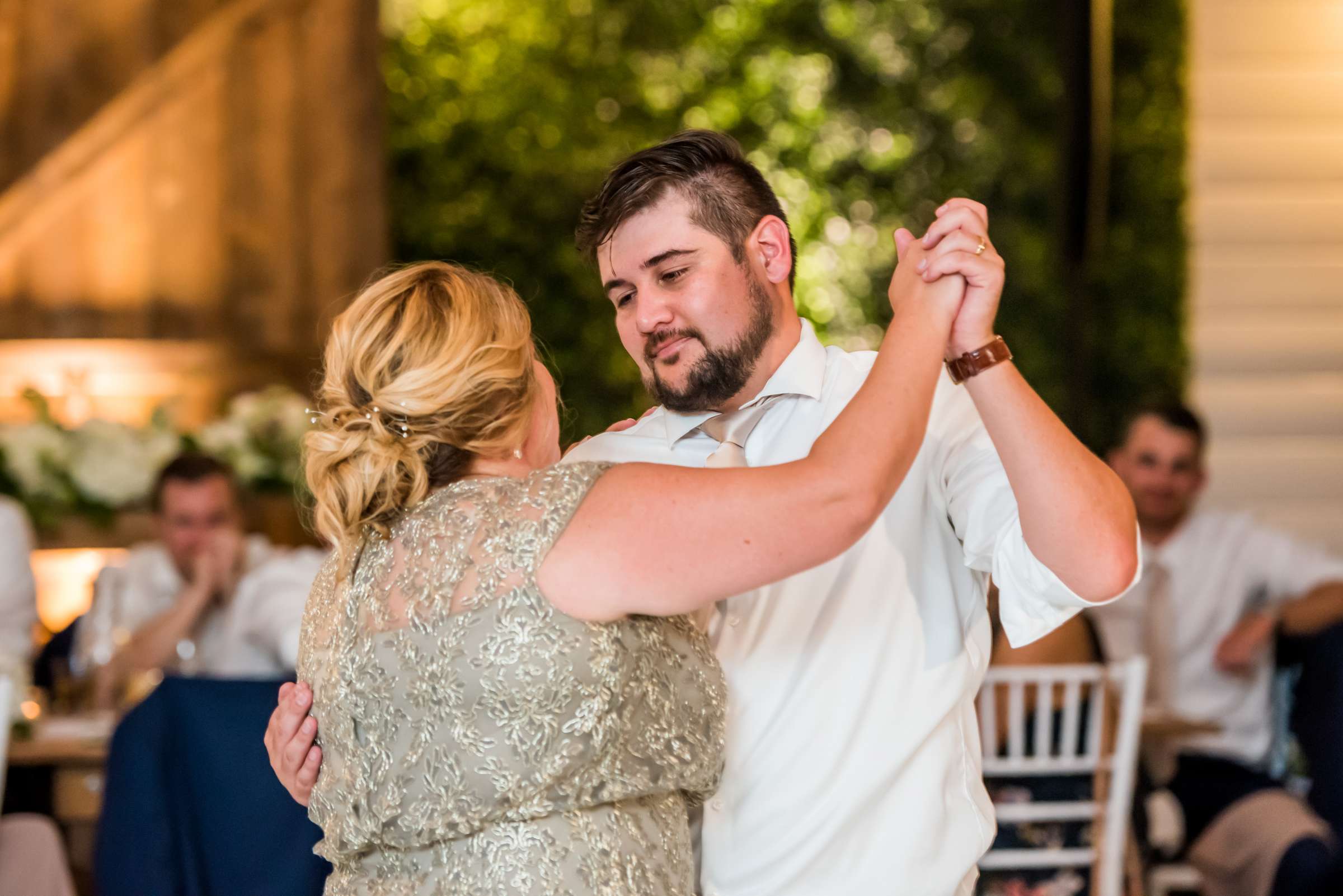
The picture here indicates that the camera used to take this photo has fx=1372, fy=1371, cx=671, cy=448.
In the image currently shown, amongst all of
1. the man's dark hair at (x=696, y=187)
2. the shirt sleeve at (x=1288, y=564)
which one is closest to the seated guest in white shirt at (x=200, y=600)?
the man's dark hair at (x=696, y=187)

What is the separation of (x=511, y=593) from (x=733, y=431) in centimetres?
50

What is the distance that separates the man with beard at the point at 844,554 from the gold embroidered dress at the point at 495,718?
168 millimetres

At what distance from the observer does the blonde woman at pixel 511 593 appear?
1.25 m

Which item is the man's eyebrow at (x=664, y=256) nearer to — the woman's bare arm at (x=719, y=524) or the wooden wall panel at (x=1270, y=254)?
the woman's bare arm at (x=719, y=524)

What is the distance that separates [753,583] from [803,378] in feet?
1.52

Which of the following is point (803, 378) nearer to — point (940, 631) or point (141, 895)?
point (940, 631)

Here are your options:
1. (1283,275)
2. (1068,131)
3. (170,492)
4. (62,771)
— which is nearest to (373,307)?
(62,771)

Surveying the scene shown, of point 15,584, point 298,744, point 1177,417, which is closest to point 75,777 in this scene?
point 15,584

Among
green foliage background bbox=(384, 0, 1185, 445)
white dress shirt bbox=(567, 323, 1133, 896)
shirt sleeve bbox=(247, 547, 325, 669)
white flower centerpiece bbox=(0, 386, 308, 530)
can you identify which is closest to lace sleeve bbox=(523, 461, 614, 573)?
white dress shirt bbox=(567, 323, 1133, 896)

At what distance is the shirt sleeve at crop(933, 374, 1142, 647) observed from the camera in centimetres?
143

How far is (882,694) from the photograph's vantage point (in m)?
1.53

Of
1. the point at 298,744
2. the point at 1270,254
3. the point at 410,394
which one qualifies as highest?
the point at 1270,254

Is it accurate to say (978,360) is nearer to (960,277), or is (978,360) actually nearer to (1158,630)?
(960,277)

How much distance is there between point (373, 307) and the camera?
4.45 ft
